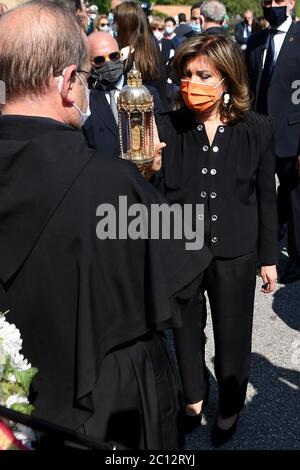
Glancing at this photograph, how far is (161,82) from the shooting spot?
4.74 metres

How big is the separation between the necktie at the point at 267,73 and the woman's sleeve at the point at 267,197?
2408 millimetres

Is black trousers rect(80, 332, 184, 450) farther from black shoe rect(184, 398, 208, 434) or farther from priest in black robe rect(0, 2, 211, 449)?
black shoe rect(184, 398, 208, 434)

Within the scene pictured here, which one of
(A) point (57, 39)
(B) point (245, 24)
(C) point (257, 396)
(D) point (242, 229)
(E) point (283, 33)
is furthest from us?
(B) point (245, 24)

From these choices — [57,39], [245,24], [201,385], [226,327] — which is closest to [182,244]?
[57,39]

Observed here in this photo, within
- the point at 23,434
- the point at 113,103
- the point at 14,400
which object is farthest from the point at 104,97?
the point at 23,434

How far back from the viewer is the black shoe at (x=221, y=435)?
2777 mm

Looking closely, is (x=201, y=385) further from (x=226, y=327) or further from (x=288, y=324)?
(x=288, y=324)

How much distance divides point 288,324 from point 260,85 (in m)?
2.18

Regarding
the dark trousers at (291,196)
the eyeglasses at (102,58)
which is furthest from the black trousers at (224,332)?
the dark trousers at (291,196)

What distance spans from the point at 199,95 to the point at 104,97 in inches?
47.3

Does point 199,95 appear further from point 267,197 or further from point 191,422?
point 191,422

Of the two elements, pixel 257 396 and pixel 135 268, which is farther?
pixel 257 396

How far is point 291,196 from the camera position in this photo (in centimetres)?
469

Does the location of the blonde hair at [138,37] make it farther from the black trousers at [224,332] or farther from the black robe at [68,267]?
the black robe at [68,267]
